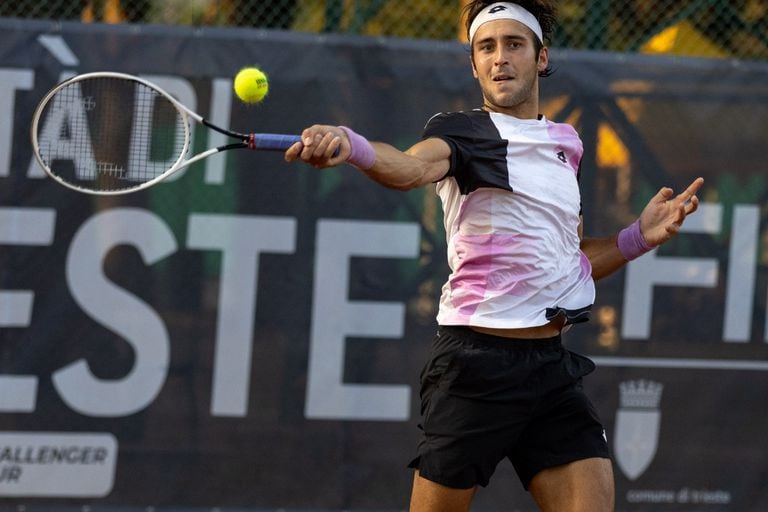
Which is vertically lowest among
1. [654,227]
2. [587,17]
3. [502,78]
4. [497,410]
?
[497,410]

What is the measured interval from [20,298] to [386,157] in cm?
250

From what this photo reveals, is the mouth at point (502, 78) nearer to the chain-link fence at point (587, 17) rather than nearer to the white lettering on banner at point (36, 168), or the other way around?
the chain-link fence at point (587, 17)

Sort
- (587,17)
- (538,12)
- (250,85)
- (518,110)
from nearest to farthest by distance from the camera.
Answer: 1. (250,85)
2. (518,110)
3. (538,12)
4. (587,17)

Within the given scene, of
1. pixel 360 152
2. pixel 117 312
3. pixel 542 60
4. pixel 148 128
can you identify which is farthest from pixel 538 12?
pixel 117 312

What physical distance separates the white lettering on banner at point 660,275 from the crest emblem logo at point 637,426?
9.1 inches

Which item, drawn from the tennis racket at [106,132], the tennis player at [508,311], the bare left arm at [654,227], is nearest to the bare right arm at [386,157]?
the tennis player at [508,311]

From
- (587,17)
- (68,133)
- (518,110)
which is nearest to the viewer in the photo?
(518,110)

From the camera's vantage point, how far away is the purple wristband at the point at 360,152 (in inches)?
115

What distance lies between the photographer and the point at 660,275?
17.5 feet

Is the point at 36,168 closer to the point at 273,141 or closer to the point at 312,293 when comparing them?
the point at 312,293

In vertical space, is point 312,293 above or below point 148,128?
below

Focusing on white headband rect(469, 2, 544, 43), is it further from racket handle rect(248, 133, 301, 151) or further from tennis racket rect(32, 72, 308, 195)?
tennis racket rect(32, 72, 308, 195)

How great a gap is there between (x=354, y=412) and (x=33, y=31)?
2.04 m

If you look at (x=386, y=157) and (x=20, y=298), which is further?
(x=20, y=298)
